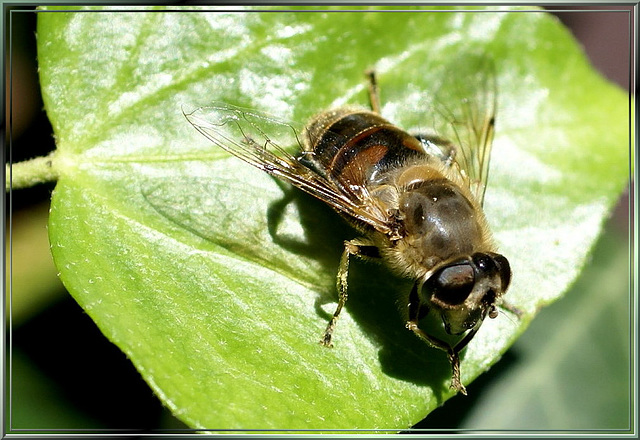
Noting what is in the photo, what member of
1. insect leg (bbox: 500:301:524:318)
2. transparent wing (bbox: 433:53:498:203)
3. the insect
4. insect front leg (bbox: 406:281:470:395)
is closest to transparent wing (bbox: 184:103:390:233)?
the insect

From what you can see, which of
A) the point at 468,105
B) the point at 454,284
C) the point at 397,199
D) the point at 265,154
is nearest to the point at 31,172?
the point at 265,154

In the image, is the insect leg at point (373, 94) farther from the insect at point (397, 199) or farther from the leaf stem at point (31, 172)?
the leaf stem at point (31, 172)

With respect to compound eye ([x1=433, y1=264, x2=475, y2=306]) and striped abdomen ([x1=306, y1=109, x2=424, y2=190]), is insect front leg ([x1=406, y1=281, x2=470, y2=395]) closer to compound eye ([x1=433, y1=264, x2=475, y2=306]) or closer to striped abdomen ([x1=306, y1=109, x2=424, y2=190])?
compound eye ([x1=433, y1=264, x2=475, y2=306])

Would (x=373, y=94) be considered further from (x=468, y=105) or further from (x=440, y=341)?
(x=440, y=341)

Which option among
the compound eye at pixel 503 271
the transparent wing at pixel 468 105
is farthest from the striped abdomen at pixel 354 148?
the compound eye at pixel 503 271

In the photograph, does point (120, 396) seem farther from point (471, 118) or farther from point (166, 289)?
point (471, 118)

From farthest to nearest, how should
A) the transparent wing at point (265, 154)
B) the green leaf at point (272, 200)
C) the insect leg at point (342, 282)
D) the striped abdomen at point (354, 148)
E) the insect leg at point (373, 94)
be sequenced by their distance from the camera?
the insect leg at point (373, 94) < the striped abdomen at point (354, 148) < the transparent wing at point (265, 154) < the insect leg at point (342, 282) < the green leaf at point (272, 200)
